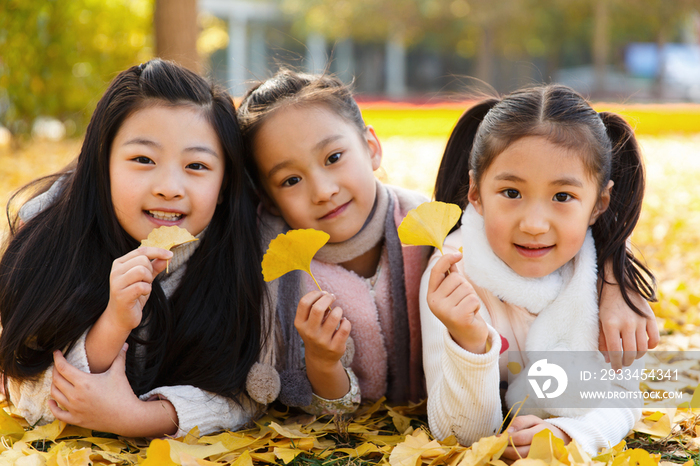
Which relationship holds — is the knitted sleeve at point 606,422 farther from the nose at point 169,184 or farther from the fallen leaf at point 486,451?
the nose at point 169,184

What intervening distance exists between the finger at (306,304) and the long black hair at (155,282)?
0.96ft

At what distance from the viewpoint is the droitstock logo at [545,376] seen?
69.0 inches

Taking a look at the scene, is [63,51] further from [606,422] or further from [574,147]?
[606,422]

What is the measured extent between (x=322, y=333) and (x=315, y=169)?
50 cm

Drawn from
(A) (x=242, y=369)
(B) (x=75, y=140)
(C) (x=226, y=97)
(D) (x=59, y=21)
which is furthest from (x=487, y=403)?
(B) (x=75, y=140)

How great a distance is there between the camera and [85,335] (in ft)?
5.68

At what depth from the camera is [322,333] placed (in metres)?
1.65

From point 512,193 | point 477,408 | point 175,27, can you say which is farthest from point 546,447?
point 175,27

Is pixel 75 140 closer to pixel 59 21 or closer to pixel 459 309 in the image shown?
pixel 59 21

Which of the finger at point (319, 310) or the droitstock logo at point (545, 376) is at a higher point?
the finger at point (319, 310)

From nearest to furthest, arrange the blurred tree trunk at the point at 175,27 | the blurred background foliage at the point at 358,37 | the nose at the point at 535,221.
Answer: the nose at the point at 535,221
the blurred tree trunk at the point at 175,27
the blurred background foliage at the point at 358,37

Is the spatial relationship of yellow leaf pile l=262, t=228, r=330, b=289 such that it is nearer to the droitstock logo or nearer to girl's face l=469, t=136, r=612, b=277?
girl's face l=469, t=136, r=612, b=277

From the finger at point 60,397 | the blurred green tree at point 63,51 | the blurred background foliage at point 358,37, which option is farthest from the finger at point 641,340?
the blurred green tree at point 63,51

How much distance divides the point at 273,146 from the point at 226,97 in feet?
0.82
